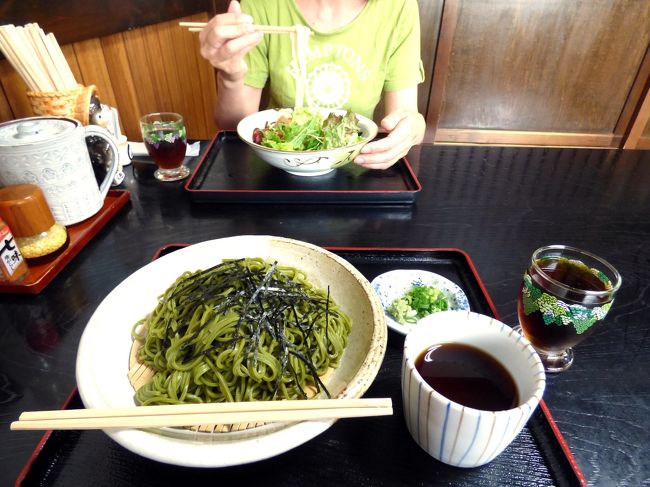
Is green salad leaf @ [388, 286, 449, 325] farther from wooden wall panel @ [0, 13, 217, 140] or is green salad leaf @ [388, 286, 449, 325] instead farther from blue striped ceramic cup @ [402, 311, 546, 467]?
wooden wall panel @ [0, 13, 217, 140]

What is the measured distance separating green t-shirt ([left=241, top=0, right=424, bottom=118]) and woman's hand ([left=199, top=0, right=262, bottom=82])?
0.60m

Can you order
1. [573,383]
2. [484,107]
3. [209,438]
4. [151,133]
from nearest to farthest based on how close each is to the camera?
[209,438] < [573,383] < [151,133] < [484,107]

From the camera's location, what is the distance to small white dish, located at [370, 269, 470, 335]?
1.10m

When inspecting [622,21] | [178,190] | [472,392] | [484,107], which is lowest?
[484,107]

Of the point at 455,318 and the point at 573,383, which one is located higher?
the point at 455,318

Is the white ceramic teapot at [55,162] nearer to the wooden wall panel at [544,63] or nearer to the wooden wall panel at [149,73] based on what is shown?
the wooden wall panel at [149,73]

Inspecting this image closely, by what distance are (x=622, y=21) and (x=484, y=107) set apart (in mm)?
1290

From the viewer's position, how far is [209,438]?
2.25ft

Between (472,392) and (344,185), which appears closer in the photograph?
(472,392)

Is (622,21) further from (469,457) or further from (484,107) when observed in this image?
(469,457)

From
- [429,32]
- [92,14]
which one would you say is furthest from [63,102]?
[429,32]

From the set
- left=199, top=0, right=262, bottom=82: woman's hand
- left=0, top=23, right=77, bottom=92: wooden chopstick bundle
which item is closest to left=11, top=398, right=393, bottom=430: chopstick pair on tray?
left=0, top=23, right=77, bottom=92: wooden chopstick bundle

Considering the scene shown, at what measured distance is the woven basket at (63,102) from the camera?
149 centimetres

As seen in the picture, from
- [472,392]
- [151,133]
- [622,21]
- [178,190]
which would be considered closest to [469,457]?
[472,392]
